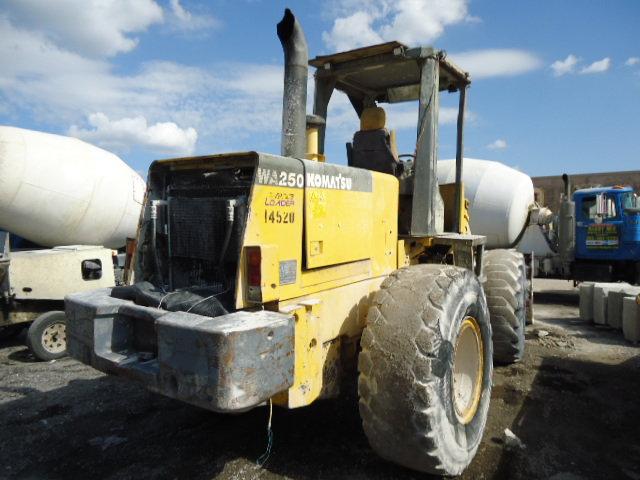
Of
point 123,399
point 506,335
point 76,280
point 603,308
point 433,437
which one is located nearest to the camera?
point 433,437

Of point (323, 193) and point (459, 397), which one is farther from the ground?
point (323, 193)

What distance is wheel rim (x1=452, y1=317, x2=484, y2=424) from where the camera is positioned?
357 centimetres

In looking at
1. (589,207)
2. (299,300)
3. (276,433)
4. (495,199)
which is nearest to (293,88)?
(299,300)

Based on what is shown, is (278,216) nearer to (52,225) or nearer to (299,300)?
(299,300)

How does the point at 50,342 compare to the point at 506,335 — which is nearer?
the point at 506,335

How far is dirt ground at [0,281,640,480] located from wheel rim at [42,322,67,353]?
564 millimetres

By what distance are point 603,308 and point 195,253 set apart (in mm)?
7576

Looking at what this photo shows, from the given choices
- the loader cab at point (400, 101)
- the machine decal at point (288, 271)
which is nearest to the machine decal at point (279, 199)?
the machine decal at point (288, 271)

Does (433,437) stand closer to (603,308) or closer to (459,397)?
(459,397)

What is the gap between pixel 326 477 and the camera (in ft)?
10.5

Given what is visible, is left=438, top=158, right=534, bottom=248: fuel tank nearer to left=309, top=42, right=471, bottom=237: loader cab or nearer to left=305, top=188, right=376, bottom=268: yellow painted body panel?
left=309, top=42, right=471, bottom=237: loader cab

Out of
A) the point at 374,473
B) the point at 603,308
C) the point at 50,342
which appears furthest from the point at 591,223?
the point at 50,342

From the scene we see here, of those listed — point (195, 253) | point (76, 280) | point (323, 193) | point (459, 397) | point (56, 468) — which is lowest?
point (56, 468)

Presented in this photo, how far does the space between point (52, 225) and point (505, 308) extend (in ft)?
21.5
